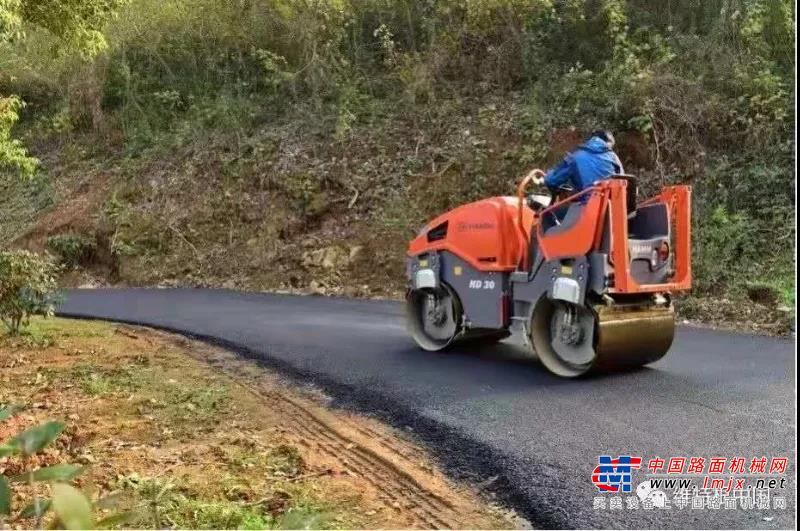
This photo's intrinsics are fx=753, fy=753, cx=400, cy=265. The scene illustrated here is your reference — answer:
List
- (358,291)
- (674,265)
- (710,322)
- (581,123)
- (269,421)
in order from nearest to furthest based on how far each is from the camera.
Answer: (269,421), (674,265), (710,322), (358,291), (581,123)

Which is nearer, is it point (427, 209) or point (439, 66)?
point (427, 209)

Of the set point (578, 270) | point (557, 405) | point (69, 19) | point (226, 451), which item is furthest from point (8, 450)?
point (69, 19)

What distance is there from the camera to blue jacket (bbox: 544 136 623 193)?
5672 mm

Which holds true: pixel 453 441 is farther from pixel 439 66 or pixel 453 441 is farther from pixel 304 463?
pixel 439 66

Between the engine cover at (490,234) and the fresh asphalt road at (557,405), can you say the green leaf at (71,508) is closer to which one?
the fresh asphalt road at (557,405)

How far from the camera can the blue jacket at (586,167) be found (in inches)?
223

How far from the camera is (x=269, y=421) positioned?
16.5 ft

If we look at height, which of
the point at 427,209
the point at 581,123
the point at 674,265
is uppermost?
the point at 581,123

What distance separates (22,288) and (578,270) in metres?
6.17

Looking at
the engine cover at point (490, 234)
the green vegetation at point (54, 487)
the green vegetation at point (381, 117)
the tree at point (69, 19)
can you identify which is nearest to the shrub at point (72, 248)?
the green vegetation at point (381, 117)

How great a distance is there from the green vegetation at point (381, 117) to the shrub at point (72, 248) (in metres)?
0.34

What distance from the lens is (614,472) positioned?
3746 millimetres

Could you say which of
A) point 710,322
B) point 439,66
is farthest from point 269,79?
point 710,322

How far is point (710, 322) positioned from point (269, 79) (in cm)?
1387
